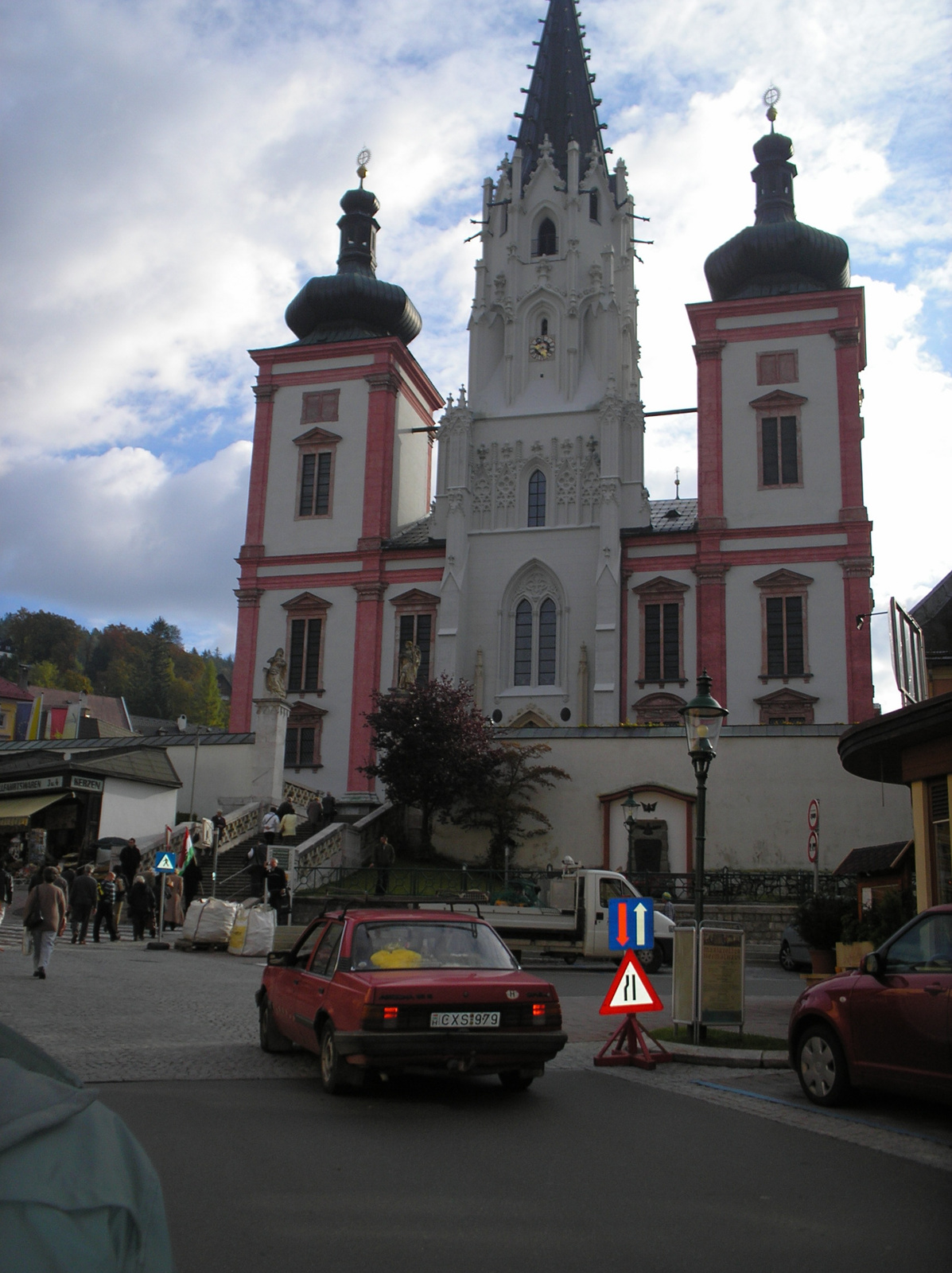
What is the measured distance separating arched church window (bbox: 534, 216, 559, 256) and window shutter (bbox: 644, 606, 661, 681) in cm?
1762

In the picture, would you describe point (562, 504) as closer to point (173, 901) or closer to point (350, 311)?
point (350, 311)

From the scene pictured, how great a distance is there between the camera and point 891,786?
1268 inches

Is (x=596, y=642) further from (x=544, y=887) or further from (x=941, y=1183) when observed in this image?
(x=941, y=1183)

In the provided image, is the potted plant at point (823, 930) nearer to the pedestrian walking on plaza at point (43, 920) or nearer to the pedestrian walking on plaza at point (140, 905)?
the pedestrian walking on plaza at point (43, 920)

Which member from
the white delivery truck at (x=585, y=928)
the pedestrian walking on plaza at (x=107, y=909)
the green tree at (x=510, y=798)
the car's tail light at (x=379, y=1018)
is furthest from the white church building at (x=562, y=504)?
the car's tail light at (x=379, y=1018)

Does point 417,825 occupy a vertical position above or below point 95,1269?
above

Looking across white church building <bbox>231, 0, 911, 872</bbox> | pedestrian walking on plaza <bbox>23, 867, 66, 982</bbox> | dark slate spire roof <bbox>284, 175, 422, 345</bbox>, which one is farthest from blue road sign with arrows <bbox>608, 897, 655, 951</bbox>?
dark slate spire roof <bbox>284, 175, 422, 345</bbox>

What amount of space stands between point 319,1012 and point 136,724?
103 m

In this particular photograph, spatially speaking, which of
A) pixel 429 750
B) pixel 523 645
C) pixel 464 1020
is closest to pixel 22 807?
pixel 429 750

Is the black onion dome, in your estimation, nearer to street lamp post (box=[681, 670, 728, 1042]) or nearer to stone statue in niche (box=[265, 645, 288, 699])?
stone statue in niche (box=[265, 645, 288, 699])

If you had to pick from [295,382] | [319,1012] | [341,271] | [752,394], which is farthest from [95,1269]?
[341,271]

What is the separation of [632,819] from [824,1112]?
2482 cm

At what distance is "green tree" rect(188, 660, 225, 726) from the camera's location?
11188cm

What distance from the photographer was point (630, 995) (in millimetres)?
10133
